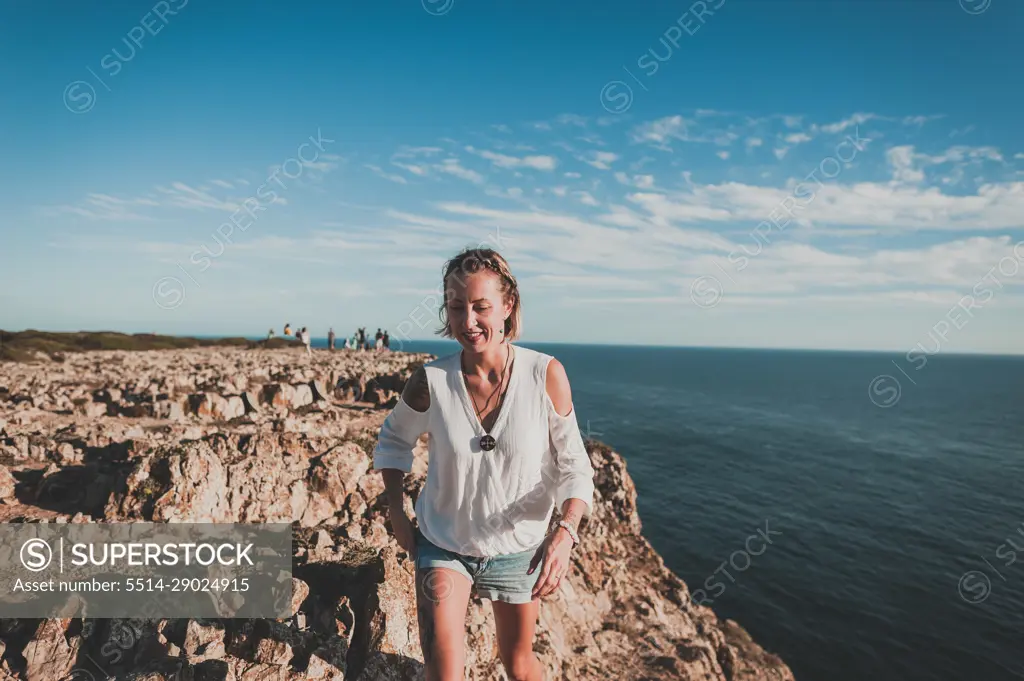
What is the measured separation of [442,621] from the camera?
136 inches

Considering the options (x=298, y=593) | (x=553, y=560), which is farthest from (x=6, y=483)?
(x=553, y=560)

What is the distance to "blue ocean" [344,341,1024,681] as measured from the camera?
71.8 ft

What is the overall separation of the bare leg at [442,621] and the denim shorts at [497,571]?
0.32 ft

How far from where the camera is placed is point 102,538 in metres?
6.77

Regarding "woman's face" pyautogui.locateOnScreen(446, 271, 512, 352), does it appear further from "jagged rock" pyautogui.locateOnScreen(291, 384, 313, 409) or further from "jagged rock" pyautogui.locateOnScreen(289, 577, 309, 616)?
"jagged rock" pyautogui.locateOnScreen(291, 384, 313, 409)

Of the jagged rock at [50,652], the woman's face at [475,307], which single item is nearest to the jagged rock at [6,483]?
the jagged rock at [50,652]

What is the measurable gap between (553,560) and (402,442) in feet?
4.63

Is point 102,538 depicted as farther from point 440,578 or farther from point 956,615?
point 956,615

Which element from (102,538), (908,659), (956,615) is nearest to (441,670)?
(102,538)

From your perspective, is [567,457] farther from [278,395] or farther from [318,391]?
[318,391]

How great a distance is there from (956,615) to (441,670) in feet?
105

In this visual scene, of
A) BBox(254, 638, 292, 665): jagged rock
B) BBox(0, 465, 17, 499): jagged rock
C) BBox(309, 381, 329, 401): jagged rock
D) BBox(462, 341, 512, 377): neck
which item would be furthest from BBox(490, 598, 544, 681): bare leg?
BBox(309, 381, 329, 401): jagged rock

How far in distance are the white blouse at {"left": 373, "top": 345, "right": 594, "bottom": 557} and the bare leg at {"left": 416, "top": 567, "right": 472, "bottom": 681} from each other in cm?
23
